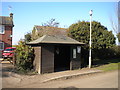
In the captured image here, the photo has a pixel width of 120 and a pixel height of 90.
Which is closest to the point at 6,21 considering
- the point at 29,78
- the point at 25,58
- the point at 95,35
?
the point at 25,58

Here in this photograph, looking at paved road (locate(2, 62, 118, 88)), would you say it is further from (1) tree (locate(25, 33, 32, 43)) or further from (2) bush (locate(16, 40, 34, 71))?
(1) tree (locate(25, 33, 32, 43))

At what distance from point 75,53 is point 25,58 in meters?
4.53

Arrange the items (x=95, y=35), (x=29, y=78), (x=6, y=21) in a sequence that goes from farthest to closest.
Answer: (x=6, y=21)
(x=95, y=35)
(x=29, y=78)

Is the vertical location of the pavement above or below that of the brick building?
below

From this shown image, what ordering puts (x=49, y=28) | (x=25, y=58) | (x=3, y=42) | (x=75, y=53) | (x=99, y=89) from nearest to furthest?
(x=99, y=89), (x=25, y=58), (x=75, y=53), (x=49, y=28), (x=3, y=42)

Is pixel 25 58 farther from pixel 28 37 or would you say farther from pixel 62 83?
pixel 28 37

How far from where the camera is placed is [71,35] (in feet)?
44.2

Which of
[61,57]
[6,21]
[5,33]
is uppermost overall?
[6,21]

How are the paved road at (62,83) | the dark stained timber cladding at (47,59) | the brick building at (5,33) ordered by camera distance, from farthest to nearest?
the brick building at (5,33) < the dark stained timber cladding at (47,59) < the paved road at (62,83)

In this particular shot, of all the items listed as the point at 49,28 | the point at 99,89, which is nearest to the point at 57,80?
the point at 99,89

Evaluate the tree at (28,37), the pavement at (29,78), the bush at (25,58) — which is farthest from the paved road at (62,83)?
the tree at (28,37)

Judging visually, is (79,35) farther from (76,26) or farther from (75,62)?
(75,62)

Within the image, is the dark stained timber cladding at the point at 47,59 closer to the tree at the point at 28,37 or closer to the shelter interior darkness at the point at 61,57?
the shelter interior darkness at the point at 61,57

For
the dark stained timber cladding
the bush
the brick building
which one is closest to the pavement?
the dark stained timber cladding
